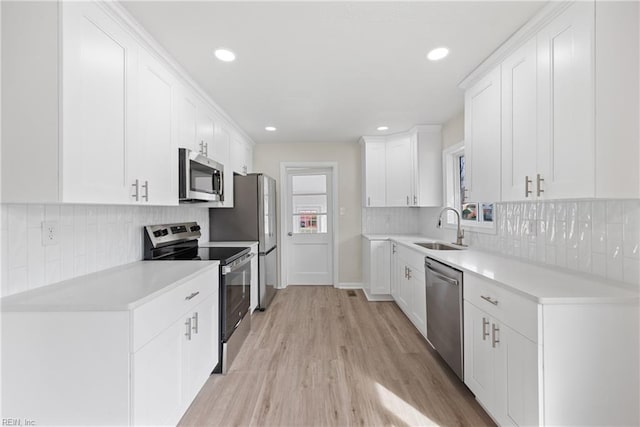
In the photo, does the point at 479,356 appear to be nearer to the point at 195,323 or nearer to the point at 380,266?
the point at 195,323

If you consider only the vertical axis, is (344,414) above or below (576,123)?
below

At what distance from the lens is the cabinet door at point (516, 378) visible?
1310 mm

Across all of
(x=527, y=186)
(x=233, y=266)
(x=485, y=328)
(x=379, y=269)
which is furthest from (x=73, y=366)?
(x=379, y=269)

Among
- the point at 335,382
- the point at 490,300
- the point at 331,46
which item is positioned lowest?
the point at 335,382

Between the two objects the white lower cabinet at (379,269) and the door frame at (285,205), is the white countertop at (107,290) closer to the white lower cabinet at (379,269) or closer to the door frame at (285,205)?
the white lower cabinet at (379,269)

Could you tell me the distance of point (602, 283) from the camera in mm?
1472

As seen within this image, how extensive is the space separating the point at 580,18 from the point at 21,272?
2.86 metres

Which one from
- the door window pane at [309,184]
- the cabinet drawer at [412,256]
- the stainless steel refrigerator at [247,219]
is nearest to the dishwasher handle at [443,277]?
the cabinet drawer at [412,256]

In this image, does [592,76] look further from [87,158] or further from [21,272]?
[21,272]

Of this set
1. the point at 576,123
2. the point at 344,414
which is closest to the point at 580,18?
the point at 576,123

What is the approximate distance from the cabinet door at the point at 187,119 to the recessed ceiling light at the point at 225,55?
0.45 m

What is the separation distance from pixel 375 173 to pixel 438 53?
230 centimetres

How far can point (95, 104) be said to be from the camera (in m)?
1.37

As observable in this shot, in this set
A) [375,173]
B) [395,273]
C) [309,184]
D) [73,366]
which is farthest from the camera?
[309,184]
